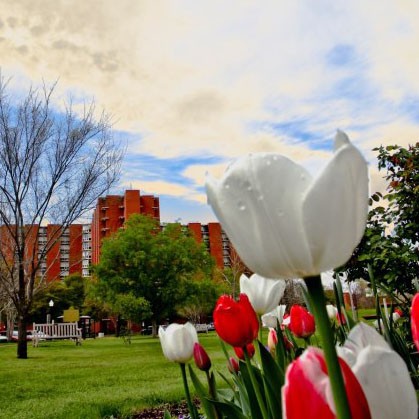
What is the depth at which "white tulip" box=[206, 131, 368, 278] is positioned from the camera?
0.44m

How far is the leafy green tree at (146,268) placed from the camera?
Answer: 23.2 m

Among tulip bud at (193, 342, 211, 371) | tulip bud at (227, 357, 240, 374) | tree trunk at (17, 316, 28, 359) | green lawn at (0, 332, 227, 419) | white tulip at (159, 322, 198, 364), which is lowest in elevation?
green lawn at (0, 332, 227, 419)

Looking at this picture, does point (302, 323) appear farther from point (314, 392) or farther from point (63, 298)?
point (63, 298)

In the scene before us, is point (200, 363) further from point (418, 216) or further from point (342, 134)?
point (418, 216)

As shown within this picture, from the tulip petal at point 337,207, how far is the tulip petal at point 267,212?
0.04 ft

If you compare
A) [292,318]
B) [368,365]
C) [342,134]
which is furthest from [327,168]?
[292,318]

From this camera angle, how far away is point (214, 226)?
2360 inches

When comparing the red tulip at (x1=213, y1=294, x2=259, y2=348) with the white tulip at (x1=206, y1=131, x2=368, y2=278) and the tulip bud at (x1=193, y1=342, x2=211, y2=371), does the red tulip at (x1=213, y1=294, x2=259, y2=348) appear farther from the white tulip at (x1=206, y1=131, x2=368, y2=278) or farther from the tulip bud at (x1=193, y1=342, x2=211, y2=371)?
the white tulip at (x1=206, y1=131, x2=368, y2=278)

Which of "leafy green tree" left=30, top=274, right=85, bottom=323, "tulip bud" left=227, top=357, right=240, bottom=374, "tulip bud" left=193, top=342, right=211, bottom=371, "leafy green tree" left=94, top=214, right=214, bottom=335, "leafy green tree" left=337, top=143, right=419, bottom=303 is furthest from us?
"leafy green tree" left=30, top=274, right=85, bottom=323

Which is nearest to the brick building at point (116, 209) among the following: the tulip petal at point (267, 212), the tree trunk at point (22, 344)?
the tree trunk at point (22, 344)

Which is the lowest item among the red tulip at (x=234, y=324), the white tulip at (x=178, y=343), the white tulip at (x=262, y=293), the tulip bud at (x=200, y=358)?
the tulip bud at (x=200, y=358)

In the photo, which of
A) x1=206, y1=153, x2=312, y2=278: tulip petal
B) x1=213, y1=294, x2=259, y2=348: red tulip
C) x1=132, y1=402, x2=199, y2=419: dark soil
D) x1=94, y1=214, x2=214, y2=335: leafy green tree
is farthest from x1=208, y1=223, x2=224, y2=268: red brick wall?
x1=206, y1=153, x2=312, y2=278: tulip petal

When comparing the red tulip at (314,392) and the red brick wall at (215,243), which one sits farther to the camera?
the red brick wall at (215,243)

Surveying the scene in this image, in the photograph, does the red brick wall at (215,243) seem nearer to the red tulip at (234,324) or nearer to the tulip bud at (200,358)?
the tulip bud at (200,358)
